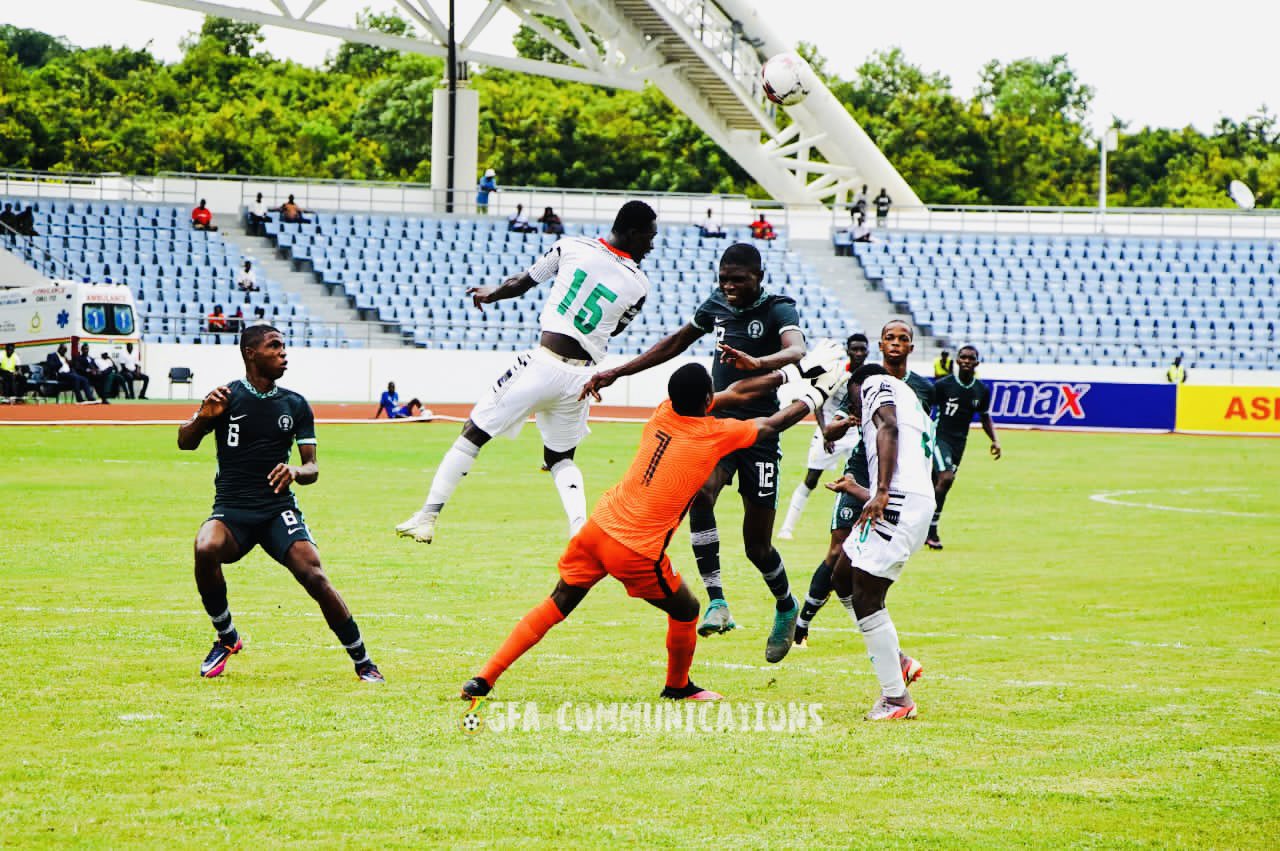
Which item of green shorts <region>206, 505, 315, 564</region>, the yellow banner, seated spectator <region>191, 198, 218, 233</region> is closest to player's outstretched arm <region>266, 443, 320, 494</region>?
green shorts <region>206, 505, 315, 564</region>

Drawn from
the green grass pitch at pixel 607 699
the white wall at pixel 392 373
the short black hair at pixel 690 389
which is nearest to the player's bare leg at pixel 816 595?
the green grass pitch at pixel 607 699

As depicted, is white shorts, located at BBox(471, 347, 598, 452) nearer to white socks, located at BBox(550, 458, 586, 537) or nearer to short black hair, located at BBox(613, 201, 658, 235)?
white socks, located at BBox(550, 458, 586, 537)

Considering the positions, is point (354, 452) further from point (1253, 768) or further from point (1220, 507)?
point (1253, 768)

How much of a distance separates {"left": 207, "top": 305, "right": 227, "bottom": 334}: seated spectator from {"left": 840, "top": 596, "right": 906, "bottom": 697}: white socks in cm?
3887

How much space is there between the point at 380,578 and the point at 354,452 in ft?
52.8

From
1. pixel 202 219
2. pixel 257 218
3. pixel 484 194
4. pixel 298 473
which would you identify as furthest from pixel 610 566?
pixel 484 194

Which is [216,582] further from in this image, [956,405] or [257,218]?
[257,218]

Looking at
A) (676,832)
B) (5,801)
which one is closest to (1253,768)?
(676,832)

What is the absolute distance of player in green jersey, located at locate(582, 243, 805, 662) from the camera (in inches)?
435

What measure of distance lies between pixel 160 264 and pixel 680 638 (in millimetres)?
44086

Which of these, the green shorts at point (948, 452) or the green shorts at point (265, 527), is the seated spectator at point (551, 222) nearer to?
the green shorts at point (948, 452)

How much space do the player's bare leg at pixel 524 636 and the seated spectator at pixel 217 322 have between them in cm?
3841

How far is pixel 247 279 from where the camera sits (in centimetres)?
4978

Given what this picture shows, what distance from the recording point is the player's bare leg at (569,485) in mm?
12148
